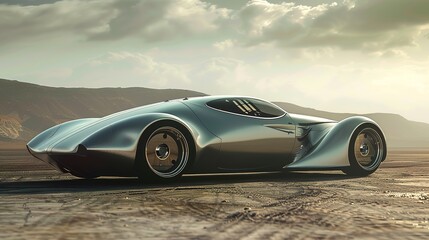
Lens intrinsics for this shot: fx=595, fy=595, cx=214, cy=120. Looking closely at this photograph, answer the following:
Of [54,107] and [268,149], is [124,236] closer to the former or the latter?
[268,149]

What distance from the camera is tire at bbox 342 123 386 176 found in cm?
979

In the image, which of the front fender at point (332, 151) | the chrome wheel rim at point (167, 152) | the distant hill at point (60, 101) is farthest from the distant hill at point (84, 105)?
the chrome wheel rim at point (167, 152)

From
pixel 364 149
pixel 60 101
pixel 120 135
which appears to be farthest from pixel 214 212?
pixel 60 101

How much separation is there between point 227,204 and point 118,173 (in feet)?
9.01

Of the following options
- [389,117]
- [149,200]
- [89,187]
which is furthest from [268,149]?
[389,117]

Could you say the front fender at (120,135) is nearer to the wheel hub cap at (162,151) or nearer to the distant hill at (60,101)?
the wheel hub cap at (162,151)

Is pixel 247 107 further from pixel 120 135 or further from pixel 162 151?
pixel 120 135

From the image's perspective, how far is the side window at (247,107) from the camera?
29.1 feet

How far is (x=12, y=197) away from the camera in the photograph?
19.4 feet

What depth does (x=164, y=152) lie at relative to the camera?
7.90 metres

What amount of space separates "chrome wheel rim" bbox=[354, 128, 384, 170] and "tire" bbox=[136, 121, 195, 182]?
3306mm

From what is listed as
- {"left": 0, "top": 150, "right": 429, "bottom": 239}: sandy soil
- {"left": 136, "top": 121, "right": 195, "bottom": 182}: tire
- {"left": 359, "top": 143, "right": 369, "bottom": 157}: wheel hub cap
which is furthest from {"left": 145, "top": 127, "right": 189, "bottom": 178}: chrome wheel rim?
{"left": 359, "top": 143, "right": 369, "bottom": 157}: wheel hub cap

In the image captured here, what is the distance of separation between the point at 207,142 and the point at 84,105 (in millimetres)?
132231

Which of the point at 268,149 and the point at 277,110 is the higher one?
the point at 277,110
